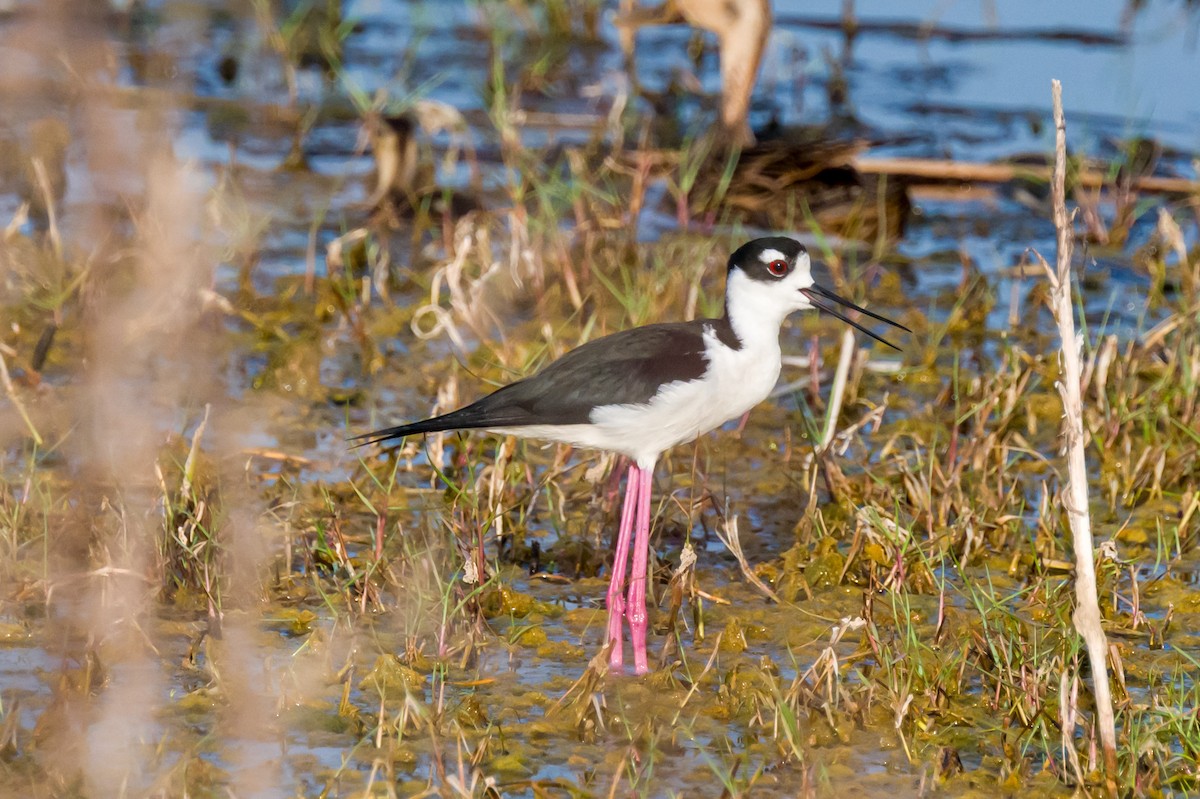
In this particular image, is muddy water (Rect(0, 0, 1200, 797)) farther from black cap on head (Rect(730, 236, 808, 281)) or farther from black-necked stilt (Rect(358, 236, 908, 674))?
black cap on head (Rect(730, 236, 808, 281))

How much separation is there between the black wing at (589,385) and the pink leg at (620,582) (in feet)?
0.97

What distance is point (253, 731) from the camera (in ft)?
7.93

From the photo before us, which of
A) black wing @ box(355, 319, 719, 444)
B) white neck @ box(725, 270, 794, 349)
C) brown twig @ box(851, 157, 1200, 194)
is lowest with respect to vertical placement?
black wing @ box(355, 319, 719, 444)

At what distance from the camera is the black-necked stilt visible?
415 cm

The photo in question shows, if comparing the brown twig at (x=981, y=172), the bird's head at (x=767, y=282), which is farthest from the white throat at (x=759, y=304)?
the brown twig at (x=981, y=172)

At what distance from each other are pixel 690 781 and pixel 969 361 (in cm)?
318

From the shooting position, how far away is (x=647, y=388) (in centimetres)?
415

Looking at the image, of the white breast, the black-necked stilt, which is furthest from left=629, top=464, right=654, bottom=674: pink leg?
the white breast

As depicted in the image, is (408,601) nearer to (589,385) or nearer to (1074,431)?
(589,385)

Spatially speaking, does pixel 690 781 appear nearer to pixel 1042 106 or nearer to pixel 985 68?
pixel 1042 106

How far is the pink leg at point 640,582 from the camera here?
4168 millimetres

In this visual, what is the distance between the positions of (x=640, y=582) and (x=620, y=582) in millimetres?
51

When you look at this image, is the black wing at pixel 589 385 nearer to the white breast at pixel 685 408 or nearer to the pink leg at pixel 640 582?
the white breast at pixel 685 408

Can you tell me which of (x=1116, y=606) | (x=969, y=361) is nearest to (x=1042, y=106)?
(x=969, y=361)
